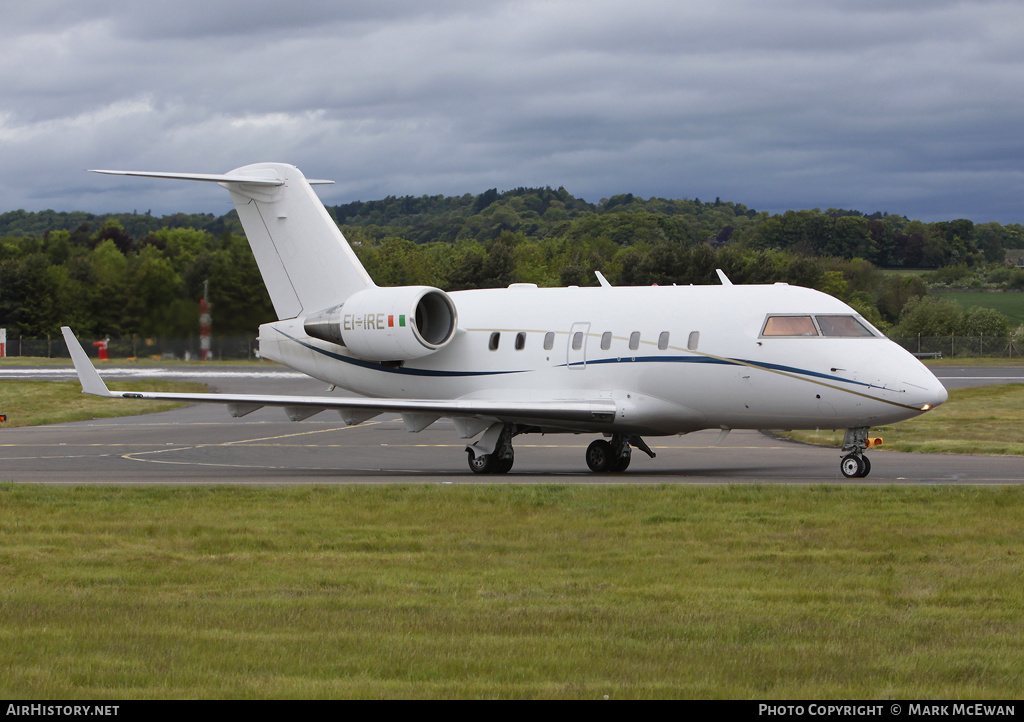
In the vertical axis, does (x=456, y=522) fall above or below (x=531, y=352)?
below

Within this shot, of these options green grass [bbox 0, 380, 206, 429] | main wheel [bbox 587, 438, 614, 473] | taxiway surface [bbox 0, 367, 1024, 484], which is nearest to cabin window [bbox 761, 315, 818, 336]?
taxiway surface [bbox 0, 367, 1024, 484]

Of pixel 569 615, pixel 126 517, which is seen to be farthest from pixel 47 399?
pixel 569 615

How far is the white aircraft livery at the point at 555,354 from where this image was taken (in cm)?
2070

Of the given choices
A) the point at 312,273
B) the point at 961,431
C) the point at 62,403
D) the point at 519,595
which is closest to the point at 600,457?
the point at 312,273

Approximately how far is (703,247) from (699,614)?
71.5 meters

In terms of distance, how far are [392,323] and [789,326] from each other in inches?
311

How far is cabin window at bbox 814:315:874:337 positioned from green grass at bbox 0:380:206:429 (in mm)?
25144

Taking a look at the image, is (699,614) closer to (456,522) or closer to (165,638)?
(165,638)

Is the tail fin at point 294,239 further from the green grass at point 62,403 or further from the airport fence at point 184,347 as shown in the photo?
the green grass at point 62,403

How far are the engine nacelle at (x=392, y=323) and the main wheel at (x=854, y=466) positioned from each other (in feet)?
26.9

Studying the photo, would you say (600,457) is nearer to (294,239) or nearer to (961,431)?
(294,239)

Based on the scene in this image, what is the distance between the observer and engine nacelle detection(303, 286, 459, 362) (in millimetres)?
24266

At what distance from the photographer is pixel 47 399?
156 feet

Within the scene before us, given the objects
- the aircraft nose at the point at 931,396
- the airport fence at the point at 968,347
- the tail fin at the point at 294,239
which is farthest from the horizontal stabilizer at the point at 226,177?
the airport fence at the point at 968,347
